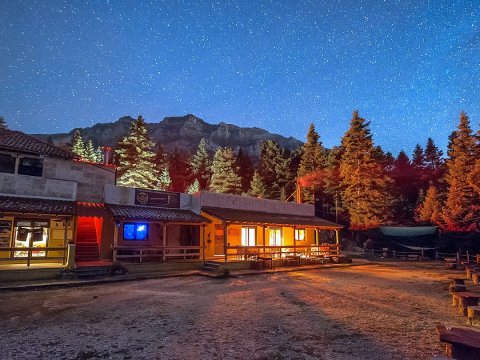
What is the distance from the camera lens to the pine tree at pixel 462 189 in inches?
1400

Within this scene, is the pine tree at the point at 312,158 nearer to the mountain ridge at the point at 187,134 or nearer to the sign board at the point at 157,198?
the sign board at the point at 157,198

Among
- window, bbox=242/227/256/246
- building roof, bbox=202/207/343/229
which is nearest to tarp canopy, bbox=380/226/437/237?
building roof, bbox=202/207/343/229

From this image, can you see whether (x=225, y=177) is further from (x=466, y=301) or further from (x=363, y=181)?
(x=466, y=301)

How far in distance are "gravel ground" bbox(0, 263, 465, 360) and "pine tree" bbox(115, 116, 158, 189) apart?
2646cm

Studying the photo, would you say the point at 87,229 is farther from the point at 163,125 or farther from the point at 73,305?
the point at 163,125

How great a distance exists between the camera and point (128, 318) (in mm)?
9086

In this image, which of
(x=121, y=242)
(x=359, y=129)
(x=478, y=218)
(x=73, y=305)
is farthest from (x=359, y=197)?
(x=73, y=305)

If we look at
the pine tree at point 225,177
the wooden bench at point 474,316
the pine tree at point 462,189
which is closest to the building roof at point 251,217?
the wooden bench at point 474,316

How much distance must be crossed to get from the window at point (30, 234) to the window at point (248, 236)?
1469cm

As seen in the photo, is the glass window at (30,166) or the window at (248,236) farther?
the window at (248,236)

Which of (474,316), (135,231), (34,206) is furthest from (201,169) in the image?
(474,316)

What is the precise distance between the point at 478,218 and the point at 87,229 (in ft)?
127

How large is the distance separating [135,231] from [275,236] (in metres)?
13.6

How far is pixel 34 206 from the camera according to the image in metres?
16.7
